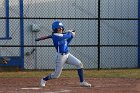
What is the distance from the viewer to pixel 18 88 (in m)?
13.1

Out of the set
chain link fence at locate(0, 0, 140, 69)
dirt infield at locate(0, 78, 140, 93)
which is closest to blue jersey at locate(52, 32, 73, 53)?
dirt infield at locate(0, 78, 140, 93)

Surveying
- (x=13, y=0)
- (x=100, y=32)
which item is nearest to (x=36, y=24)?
(x=13, y=0)

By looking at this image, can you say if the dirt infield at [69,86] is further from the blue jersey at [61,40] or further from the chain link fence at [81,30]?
the chain link fence at [81,30]

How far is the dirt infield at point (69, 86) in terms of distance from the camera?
12.6 m

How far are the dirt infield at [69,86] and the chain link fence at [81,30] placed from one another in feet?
11.1

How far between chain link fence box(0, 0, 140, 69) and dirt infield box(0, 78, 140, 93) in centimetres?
338

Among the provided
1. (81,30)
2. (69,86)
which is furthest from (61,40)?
(81,30)

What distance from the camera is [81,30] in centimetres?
1934

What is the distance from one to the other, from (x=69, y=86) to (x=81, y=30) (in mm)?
6136

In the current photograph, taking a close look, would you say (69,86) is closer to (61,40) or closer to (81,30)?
(61,40)

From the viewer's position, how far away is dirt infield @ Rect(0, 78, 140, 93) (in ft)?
41.5

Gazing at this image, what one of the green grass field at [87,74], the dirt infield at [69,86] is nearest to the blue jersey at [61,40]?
the dirt infield at [69,86]

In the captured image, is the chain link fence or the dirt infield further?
the chain link fence

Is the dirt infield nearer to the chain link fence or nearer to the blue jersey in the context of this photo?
→ the blue jersey
